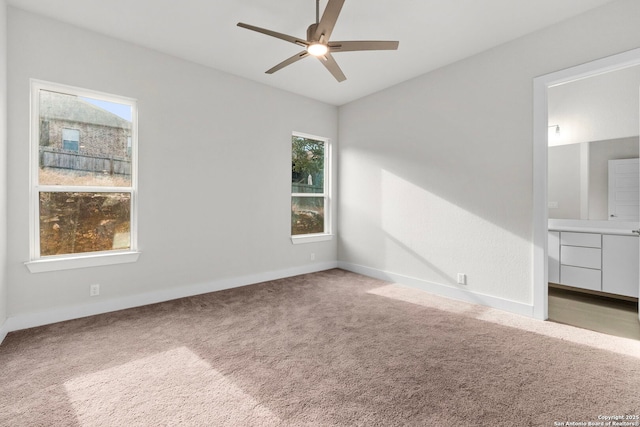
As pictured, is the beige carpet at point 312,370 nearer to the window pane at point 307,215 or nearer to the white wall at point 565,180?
the window pane at point 307,215

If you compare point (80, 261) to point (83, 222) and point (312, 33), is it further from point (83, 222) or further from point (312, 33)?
point (312, 33)

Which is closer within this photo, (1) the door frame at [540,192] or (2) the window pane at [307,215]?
(1) the door frame at [540,192]

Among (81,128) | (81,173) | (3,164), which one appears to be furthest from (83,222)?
(81,128)

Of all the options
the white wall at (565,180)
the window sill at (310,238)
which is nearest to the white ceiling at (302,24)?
the white wall at (565,180)

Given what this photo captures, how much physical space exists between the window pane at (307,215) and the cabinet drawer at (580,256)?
3.50m

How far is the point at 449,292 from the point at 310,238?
2244 millimetres

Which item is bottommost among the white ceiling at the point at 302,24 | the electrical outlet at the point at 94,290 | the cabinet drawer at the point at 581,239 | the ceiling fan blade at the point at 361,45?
the electrical outlet at the point at 94,290

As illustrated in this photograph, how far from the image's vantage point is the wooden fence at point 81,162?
2881mm

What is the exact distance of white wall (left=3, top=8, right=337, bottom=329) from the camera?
272cm

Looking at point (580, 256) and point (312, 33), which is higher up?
point (312, 33)

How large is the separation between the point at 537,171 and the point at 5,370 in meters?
4.73

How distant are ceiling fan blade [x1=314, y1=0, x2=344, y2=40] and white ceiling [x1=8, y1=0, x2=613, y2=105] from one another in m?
0.56

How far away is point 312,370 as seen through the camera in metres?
2.08

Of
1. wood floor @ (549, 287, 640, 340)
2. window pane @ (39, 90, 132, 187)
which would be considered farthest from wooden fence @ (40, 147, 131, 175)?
wood floor @ (549, 287, 640, 340)
